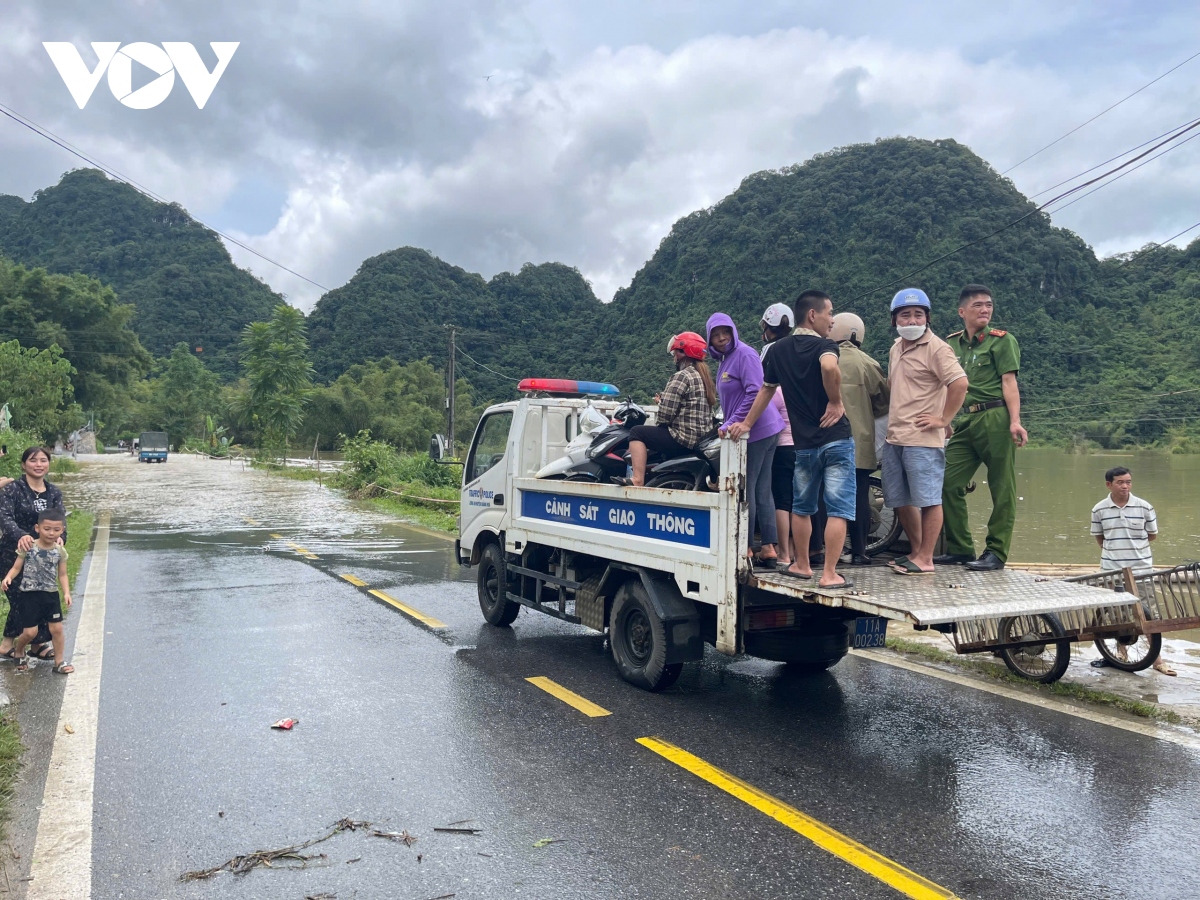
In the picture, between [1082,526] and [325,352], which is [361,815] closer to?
[1082,526]

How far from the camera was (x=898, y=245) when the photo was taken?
42500 millimetres

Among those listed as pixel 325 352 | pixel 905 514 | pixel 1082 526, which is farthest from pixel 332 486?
pixel 325 352

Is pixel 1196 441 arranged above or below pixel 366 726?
above

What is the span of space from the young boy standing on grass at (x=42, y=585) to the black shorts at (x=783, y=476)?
5.01 metres

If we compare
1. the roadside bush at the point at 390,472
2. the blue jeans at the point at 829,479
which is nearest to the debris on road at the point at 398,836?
the blue jeans at the point at 829,479

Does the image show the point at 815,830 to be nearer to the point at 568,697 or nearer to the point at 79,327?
the point at 568,697

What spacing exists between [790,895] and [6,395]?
35.0 meters

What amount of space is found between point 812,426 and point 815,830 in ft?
7.40

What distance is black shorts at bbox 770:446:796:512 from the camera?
5430 mm

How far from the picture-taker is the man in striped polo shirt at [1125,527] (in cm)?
663

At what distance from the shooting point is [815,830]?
11.9ft

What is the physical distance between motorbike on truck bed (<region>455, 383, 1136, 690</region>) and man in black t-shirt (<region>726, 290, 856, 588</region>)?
361 millimetres

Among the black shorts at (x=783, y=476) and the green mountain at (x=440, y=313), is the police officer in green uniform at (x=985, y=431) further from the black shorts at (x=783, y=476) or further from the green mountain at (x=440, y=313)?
the green mountain at (x=440, y=313)

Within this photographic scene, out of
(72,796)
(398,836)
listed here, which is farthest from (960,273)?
(72,796)
